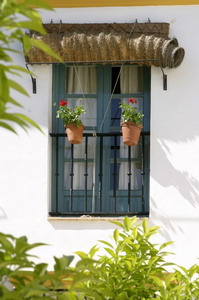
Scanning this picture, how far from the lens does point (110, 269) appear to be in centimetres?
574

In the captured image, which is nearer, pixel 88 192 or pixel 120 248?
pixel 120 248

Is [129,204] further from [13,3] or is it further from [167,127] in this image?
[13,3]

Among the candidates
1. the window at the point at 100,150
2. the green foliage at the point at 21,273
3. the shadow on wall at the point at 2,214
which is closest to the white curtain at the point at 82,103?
the window at the point at 100,150

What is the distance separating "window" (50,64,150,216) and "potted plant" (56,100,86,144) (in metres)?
0.20

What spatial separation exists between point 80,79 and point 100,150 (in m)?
0.73

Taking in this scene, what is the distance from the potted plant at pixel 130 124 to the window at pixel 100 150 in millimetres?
208

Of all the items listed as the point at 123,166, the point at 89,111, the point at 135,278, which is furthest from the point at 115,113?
the point at 135,278

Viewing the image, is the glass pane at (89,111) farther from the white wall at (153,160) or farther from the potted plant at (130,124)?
the potted plant at (130,124)

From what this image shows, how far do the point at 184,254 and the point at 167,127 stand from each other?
3.82 ft

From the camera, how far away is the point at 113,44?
831 cm

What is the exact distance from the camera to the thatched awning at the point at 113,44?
8.26 m

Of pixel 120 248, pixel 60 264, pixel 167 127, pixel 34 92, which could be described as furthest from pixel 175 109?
pixel 60 264

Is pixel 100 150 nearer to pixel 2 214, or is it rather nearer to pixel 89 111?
pixel 89 111

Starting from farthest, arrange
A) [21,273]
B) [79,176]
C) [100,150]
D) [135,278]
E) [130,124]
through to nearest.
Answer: [79,176], [100,150], [130,124], [135,278], [21,273]
